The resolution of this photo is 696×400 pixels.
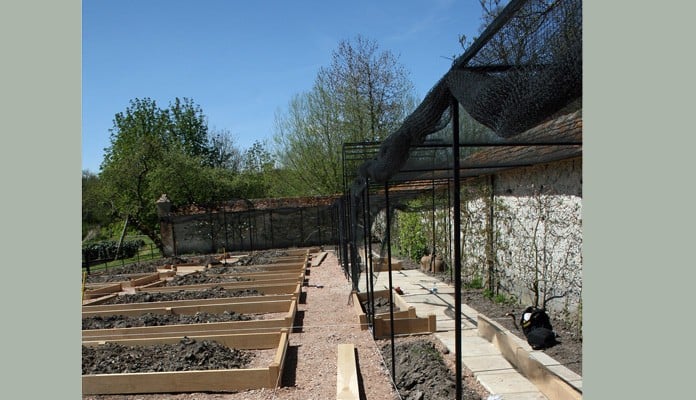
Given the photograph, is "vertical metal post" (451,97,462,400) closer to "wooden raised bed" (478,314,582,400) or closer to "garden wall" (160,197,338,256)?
"wooden raised bed" (478,314,582,400)

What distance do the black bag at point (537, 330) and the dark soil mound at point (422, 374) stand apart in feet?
3.45

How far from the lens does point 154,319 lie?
7.25 m

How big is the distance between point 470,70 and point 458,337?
1.40 metres

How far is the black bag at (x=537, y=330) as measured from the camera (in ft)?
16.6

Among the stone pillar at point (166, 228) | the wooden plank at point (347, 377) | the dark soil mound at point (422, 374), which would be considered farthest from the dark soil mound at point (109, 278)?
the dark soil mound at point (422, 374)

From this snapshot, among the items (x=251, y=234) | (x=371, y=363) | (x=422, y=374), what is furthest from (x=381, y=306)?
(x=251, y=234)

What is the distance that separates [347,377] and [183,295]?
5.87 metres

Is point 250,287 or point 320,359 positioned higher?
point 250,287

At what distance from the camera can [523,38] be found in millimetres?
1619

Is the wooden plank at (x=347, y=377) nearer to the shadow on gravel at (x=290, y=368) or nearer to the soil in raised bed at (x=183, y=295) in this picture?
the shadow on gravel at (x=290, y=368)

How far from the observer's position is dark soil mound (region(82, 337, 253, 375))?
16.3 ft

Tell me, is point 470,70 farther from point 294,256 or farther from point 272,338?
point 294,256

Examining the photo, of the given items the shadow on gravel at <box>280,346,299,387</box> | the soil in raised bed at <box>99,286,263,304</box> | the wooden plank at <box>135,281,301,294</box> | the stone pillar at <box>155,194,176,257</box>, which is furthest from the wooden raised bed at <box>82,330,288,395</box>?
the stone pillar at <box>155,194,176,257</box>

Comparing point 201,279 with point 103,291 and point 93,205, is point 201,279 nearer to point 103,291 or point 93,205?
point 103,291
